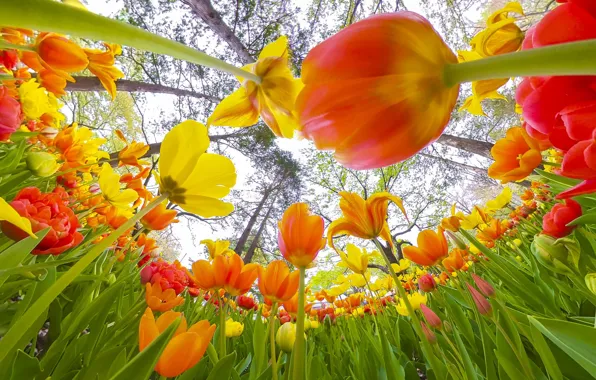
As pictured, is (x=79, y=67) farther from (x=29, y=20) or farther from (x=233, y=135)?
(x=233, y=135)

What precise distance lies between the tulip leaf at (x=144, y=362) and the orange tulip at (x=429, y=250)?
662 millimetres

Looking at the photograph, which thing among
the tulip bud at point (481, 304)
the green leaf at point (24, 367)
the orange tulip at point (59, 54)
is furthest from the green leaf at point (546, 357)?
the orange tulip at point (59, 54)

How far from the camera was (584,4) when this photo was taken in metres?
0.15

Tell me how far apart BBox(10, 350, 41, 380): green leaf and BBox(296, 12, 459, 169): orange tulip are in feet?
1.52

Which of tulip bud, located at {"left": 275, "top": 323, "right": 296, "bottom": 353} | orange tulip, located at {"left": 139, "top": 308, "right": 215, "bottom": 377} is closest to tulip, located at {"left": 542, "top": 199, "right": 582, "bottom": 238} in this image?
tulip bud, located at {"left": 275, "top": 323, "right": 296, "bottom": 353}

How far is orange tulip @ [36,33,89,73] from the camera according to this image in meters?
0.55

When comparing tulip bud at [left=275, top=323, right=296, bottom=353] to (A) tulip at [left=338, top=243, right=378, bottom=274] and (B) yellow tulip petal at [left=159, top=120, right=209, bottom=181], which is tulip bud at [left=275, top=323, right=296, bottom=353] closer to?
(A) tulip at [left=338, top=243, right=378, bottom=274]

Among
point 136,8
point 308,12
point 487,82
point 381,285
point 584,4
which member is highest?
point 308,12

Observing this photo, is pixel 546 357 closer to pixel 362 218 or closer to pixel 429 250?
pixel 362 218

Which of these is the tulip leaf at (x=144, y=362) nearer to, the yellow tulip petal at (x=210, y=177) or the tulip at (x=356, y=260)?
the yellow tulip petal at (x=210, y=177)

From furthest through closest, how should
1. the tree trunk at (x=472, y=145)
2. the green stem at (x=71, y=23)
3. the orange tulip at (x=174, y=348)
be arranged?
the tree trunk at (x=472, y=145)
the orange tulip at (x=174, y=348)
the green stem at (x=71, y=23)

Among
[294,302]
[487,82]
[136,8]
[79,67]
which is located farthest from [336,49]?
[136,8]

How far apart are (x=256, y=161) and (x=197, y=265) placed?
6.69 m

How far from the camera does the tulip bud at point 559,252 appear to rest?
572mm
